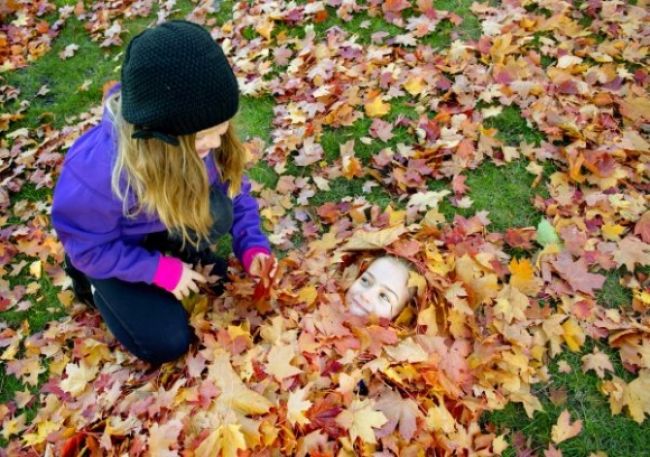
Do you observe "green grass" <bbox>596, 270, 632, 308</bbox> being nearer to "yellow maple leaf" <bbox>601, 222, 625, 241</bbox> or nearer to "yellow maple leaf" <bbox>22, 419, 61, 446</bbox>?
"yellow maple leaf" <bbox>601, 222, 625, 241</bbox>

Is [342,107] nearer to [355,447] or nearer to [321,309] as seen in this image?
[321,309]

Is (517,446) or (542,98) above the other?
(542,98)

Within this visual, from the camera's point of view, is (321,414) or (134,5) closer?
(321,414)

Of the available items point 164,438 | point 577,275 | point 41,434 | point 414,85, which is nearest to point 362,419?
point 164,438

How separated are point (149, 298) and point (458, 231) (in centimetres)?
178

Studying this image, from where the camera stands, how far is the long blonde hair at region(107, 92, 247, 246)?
75.9 inches

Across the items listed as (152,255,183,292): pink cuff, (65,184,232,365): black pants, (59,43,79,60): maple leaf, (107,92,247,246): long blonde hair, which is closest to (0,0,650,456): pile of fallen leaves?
(65,184,232,365): black pants

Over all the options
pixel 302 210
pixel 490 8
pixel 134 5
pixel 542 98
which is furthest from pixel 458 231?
pixel 134 5

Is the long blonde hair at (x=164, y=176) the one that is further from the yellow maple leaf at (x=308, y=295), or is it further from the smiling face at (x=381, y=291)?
the smiling face at (x=381, y=291)

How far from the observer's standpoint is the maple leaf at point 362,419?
2.07 m

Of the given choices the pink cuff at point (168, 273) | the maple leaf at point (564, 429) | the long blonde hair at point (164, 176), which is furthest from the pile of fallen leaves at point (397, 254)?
the long blonde hair at point (164, 176)

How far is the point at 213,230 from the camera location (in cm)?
249

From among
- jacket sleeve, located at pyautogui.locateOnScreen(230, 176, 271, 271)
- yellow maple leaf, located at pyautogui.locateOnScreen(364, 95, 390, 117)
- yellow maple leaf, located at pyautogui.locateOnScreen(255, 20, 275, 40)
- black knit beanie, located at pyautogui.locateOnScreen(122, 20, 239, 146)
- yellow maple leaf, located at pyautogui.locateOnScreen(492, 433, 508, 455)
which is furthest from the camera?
yellow maple leaf, located at pyautogui.locateOnScreen(255, 20, 275, 40)

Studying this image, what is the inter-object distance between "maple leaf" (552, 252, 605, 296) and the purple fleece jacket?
6.11 feet
